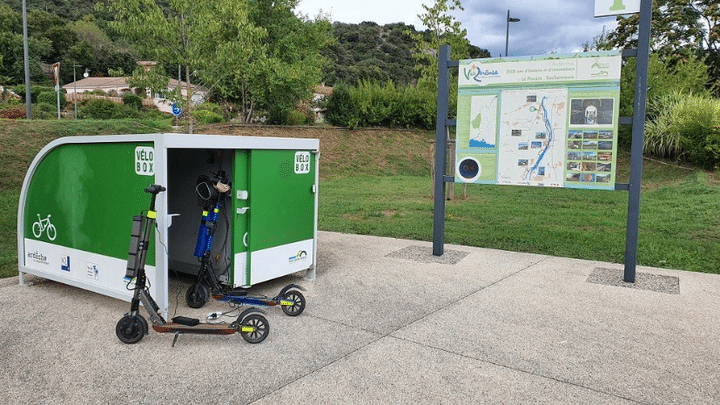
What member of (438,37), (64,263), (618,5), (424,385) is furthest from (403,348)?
(438,37)

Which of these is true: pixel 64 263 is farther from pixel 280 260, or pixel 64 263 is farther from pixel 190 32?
pixel 190 32

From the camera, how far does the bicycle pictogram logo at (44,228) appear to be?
5.25 m

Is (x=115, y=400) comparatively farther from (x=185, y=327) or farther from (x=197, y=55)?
(x=197, y=55)

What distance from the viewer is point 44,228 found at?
5.33 m

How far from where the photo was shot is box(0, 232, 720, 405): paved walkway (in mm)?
3281

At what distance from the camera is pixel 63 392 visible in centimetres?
323

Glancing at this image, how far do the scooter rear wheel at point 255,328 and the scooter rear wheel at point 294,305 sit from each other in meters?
0.61

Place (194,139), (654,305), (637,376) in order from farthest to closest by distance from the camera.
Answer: (654,305) → (194,139) → (637,376)

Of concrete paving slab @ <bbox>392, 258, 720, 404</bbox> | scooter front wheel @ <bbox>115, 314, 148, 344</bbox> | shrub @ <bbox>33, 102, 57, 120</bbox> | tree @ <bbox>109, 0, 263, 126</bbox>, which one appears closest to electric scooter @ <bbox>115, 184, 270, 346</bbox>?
scooter front wheel @ <bbox>115, 314, 148, 344</bbox>

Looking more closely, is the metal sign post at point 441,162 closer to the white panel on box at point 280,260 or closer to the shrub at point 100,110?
the white panel on box at point 280,260

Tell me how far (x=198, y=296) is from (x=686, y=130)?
59.4 ft

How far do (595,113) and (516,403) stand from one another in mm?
4044

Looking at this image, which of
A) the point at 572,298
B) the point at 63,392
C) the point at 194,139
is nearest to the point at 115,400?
the point at 63,392

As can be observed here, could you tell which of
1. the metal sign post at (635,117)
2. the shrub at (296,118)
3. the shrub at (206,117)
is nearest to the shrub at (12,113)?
the shrub at (206,117)
